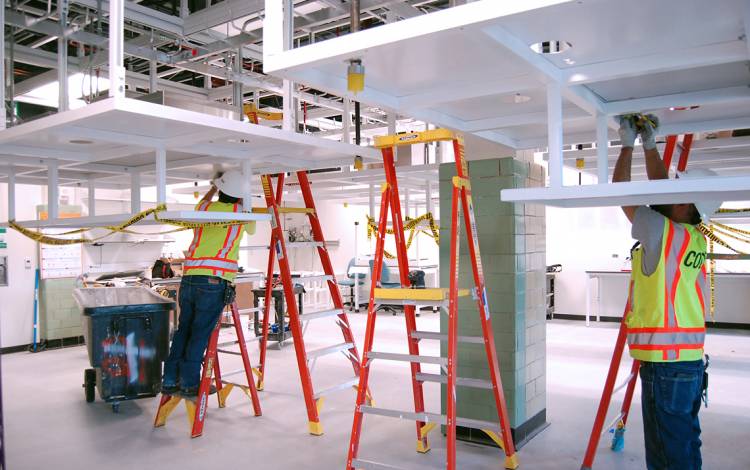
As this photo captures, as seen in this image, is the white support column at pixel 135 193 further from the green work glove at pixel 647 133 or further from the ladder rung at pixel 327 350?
the green work glove at pixel 647 133

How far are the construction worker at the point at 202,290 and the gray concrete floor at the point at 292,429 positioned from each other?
46cm

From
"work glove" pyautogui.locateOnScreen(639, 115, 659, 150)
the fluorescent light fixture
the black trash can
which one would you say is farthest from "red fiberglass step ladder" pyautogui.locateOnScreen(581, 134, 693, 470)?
the fluorescent light fixture

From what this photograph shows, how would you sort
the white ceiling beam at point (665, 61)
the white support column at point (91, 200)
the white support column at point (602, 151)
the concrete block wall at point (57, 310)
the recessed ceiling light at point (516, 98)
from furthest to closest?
the concrete block wall at point (57, 310), the white support column at point (91, 200), the recessed ceiling light at point (516, 98), the white support column at point (602, 151), the white ceiling beam at point (665, 61)

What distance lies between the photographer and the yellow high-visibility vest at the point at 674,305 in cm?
255

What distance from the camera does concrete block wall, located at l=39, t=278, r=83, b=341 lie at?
7703 mm

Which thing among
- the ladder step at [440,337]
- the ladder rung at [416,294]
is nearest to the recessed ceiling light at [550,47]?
the ladder rung at [416,294]

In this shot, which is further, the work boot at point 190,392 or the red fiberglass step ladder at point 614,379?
the work boot at point 190,392

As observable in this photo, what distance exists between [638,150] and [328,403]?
3.35 m

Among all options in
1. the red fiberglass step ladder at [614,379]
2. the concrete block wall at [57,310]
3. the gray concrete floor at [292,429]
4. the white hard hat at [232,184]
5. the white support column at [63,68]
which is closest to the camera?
the white support column at [63,68]

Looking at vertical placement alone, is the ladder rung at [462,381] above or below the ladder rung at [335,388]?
above

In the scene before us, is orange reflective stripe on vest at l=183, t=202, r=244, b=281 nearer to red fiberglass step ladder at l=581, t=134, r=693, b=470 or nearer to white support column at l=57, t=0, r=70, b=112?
white support column at l=57, t=0, r=70, b=112

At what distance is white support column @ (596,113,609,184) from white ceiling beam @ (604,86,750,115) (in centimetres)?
6

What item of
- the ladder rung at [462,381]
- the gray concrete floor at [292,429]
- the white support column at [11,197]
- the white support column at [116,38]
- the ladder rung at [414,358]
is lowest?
the gray concrete floor at [292,429]

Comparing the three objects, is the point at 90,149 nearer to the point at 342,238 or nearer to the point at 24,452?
the point at 24,452
